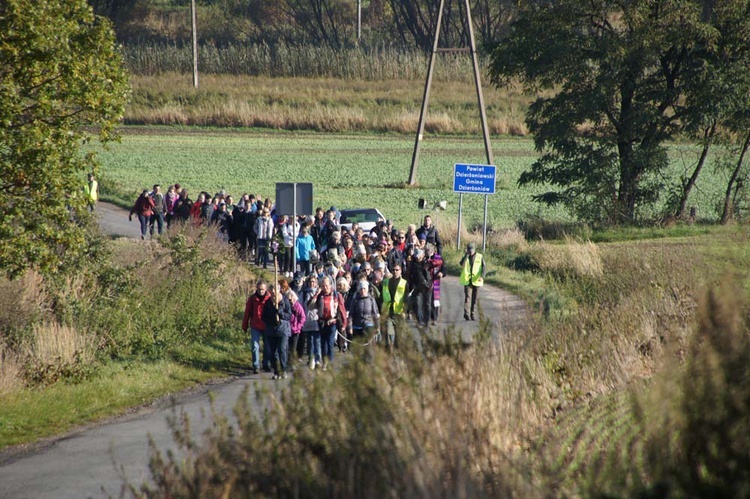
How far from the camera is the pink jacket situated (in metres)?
17.0

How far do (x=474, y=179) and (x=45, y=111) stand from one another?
568 inches

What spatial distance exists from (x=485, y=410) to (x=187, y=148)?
55466mm

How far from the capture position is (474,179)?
2755cm

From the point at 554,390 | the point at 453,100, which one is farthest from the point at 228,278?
the point at 453,100

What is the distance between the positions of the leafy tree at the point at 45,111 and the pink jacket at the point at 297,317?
3.71 meters

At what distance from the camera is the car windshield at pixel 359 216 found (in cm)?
2979

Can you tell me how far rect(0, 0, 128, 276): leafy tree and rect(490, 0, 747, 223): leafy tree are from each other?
1970cm

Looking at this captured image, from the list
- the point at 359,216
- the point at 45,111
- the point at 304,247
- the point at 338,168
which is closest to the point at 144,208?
the point at 359,216

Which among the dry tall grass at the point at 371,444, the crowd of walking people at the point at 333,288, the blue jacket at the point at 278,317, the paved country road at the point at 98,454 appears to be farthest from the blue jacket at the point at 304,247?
the dry tall grass at the point at 371,444

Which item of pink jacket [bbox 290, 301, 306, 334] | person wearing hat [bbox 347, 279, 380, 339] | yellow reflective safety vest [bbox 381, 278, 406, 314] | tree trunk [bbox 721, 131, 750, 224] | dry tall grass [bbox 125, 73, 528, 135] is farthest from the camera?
dry tall grass [bbox 125, 73, 528, 135]

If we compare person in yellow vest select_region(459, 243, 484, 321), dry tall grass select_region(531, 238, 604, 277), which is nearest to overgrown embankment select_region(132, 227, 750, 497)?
person in yellow vest select_region(459, 243, 484, 321)

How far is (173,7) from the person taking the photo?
334 ft

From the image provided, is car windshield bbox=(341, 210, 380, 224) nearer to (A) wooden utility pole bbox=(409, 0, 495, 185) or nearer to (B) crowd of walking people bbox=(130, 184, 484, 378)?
(B) crowd of walking people bbox=(130, 184, 484, 378)

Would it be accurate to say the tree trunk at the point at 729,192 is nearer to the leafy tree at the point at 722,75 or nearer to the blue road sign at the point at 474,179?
the leafy tree at the point at 722,75
